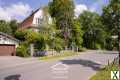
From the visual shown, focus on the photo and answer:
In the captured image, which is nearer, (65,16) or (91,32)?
(65,16)

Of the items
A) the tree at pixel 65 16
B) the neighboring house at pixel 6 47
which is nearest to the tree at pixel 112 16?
the neighboring house at pixel 6 47

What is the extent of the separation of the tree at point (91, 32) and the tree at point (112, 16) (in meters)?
57.4

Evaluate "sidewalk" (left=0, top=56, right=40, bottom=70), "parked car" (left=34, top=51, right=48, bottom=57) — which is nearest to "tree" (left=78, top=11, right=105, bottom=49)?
"parked car" (left=34, top=51, right=48, bottom=57)

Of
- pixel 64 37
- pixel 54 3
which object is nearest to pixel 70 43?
pixel 64 37

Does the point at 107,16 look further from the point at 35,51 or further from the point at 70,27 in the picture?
the point at 70,27

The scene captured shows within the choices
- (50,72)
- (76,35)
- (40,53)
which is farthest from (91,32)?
(50,72)

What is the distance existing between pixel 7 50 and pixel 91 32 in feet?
140

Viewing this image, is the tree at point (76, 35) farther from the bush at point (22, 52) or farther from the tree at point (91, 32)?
the bush at point (22, 52)

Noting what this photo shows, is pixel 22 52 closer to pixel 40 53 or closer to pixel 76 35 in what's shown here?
pixel 40 53

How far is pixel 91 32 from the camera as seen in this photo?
80.8m

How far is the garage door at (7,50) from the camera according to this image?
41.9 meters

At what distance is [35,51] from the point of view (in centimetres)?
4134

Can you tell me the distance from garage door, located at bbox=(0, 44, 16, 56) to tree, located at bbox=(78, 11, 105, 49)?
40.8m

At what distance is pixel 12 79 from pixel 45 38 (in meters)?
28.1
